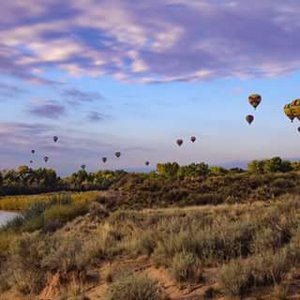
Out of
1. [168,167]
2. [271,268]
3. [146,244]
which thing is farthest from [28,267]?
[168,167]

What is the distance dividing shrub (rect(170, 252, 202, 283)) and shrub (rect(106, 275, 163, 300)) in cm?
87

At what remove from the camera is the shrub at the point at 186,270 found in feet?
53.3

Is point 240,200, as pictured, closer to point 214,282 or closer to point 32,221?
point 32,221

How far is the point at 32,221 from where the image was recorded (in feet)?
132

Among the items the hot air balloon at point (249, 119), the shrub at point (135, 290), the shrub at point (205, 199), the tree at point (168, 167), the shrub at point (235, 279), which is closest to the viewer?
the shrub at point (235, 279)

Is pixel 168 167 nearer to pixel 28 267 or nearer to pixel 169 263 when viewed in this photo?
pixel 28 267

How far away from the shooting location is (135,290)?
49.1 ft

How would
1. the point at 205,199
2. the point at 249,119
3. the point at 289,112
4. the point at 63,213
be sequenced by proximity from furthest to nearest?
the point at 249,119, the point at 289,112, the point at 205,199, the point at 63,213

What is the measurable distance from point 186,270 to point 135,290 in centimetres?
190

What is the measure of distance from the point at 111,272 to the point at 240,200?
80.6 feet

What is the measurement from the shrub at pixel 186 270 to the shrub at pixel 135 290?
869 millimetres

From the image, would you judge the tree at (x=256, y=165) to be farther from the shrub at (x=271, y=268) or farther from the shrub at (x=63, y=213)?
the shrub at (x=271, y=268)

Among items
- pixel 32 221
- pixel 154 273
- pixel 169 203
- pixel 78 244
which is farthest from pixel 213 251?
pixel 169 203

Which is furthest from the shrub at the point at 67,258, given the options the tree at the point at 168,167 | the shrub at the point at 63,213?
the tree at the point at 168,167
